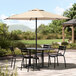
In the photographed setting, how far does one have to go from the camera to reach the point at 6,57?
40.6 feet

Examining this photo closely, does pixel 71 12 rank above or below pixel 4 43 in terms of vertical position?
above

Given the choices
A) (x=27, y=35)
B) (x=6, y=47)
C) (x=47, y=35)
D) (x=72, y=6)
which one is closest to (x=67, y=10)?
(x=72, y=6)

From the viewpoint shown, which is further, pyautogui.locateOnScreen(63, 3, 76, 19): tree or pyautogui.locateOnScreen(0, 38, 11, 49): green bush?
pyautogui.locateOnScreen(63, 3, 76, 19): tree

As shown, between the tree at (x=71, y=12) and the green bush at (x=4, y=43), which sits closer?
the green bush at (x=4, y=43)

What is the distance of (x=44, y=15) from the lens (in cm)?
884

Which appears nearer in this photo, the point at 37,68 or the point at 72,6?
the point at 37,68

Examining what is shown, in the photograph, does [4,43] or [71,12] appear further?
[71,12]

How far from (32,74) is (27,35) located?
28756mm

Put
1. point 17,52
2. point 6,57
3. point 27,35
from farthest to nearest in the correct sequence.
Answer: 1. point 27,35
2. point 17,52
3. point 6,57

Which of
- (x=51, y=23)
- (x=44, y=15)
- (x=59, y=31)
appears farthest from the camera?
(x=51, y=23)

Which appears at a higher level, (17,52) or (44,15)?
(44,15)

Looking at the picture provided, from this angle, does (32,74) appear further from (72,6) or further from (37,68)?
(72,6)

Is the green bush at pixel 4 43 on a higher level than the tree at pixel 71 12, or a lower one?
lower

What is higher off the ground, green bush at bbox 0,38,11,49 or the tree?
the tree
